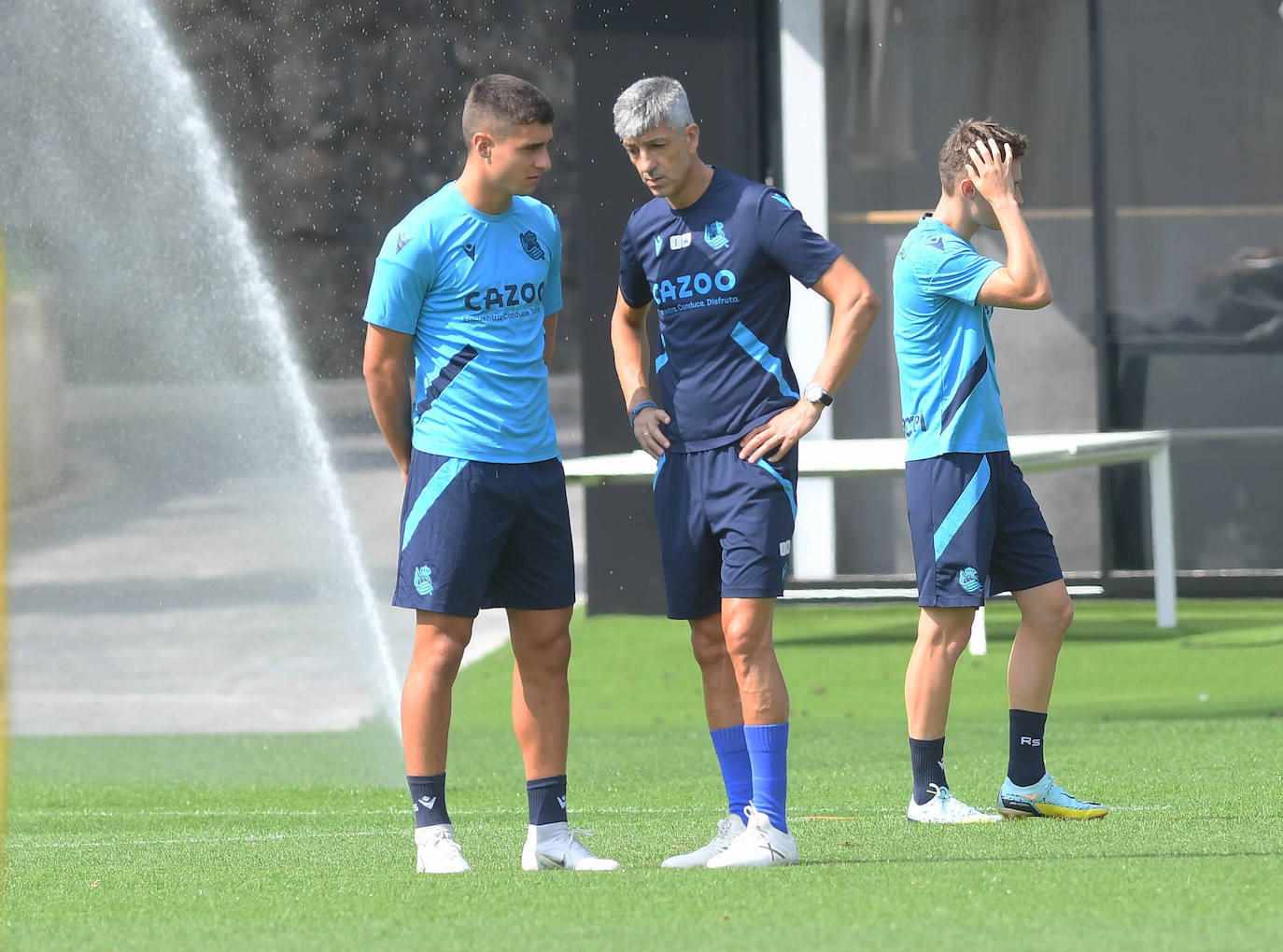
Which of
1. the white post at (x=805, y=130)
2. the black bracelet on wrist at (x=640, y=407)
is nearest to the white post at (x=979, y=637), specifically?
the white post at (x=805, y=130)

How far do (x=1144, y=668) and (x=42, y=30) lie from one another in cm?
642

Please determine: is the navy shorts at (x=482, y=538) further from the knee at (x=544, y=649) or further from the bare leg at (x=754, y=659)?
the bare leg at (x=754, y=659)

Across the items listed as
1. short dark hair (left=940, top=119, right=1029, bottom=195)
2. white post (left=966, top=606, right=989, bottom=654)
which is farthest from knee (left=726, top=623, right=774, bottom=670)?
white post (left=966, top=606, right=989, bottom=654)

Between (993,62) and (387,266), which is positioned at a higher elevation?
(993,62)

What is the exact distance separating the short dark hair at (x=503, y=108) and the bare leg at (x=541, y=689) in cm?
97

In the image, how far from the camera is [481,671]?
27.8ft

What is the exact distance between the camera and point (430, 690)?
3789 millimetres

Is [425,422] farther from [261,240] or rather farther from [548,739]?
[261,240]

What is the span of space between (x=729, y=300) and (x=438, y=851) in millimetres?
1237

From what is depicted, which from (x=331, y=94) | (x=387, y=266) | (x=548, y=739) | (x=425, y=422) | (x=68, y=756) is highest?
(x=331, y=94)

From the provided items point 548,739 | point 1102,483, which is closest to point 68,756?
point 548,739

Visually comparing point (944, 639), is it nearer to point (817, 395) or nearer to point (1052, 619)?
point (1052, 619)

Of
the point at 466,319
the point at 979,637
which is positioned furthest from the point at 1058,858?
the point at 979,637

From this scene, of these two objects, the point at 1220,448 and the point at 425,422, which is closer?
the point at 425,422
